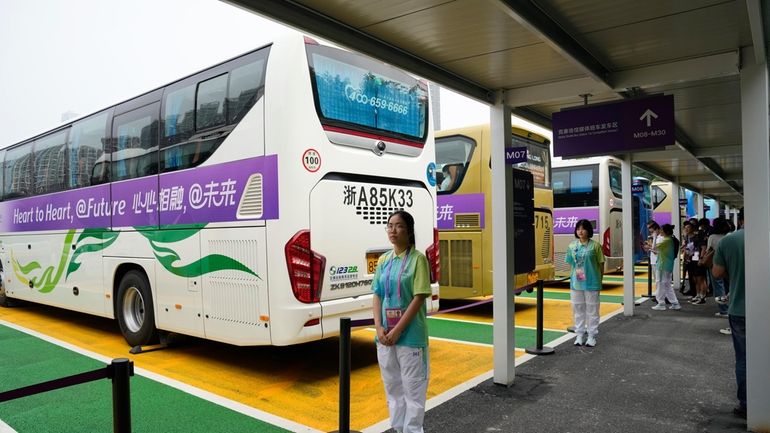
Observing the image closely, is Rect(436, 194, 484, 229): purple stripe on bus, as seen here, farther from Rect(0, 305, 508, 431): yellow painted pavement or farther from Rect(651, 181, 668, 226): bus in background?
Rect(651, 181, 668, 226): bus in background

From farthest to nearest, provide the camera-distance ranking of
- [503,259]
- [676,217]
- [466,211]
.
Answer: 1. [676,217]
2. [466,211]
3. [503,259]

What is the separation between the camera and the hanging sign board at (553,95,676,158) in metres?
5.79

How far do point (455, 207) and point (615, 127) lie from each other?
14.9ft

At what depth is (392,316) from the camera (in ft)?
12.6

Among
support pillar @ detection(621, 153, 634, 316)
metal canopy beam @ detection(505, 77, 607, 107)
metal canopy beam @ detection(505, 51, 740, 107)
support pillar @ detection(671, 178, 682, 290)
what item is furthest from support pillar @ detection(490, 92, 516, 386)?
support pillar @ detection(671, 178, 682, 290)

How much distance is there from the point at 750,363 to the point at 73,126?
993 cm

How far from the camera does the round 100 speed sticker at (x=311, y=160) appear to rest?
18.6ft

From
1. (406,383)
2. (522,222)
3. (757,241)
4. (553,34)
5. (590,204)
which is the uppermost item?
(553,34)

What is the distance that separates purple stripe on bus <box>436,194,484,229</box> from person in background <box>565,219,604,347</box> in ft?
8.12

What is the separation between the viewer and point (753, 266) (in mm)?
4527

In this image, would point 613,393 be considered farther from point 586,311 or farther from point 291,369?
point 291,369

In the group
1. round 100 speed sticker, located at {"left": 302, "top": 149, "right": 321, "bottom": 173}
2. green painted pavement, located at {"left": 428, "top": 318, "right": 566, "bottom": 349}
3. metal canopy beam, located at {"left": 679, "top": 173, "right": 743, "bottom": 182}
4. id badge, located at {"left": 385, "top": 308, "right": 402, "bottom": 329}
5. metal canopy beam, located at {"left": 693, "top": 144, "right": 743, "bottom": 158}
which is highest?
metal canopy beam, located at {"left": 693, "top": 144, "right": 743, "bottom": 158}

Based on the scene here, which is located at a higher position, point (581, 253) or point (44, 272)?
point (581, 253)

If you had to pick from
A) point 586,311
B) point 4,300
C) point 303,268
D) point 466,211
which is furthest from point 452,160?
point 4,300
